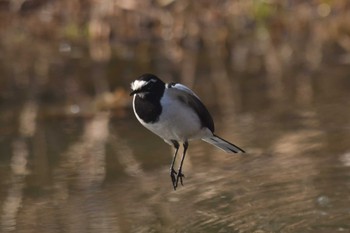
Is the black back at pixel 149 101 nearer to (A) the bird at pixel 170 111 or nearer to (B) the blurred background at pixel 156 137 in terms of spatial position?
(A) the bird at pixel 170 111

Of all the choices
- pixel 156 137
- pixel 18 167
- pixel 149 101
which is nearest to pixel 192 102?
pixel 149 101

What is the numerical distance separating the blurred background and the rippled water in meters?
0.01

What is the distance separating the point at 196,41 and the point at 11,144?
12.5ft

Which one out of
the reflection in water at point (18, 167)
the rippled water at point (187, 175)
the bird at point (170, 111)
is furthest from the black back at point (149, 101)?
the reflection in water at point (18, 167)

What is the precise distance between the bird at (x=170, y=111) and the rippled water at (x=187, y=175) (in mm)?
363

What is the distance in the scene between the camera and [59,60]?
36.5 ft

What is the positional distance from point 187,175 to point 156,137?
1.20 m

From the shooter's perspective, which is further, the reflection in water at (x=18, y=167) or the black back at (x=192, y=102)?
the reflection in water at (x=18, y=167)

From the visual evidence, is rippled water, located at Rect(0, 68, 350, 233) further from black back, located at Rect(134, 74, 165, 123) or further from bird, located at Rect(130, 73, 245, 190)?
black back, located at Rect(134, 74, 165, 123)

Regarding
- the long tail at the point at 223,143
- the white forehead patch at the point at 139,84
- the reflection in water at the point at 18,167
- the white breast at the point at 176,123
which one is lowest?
the reflection in water at the point at 18,167

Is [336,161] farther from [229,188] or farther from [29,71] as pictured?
[29,71]

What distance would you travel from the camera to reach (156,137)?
825 cm

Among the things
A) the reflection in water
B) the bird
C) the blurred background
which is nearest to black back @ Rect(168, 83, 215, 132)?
the bird

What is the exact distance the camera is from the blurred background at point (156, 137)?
623 cm
